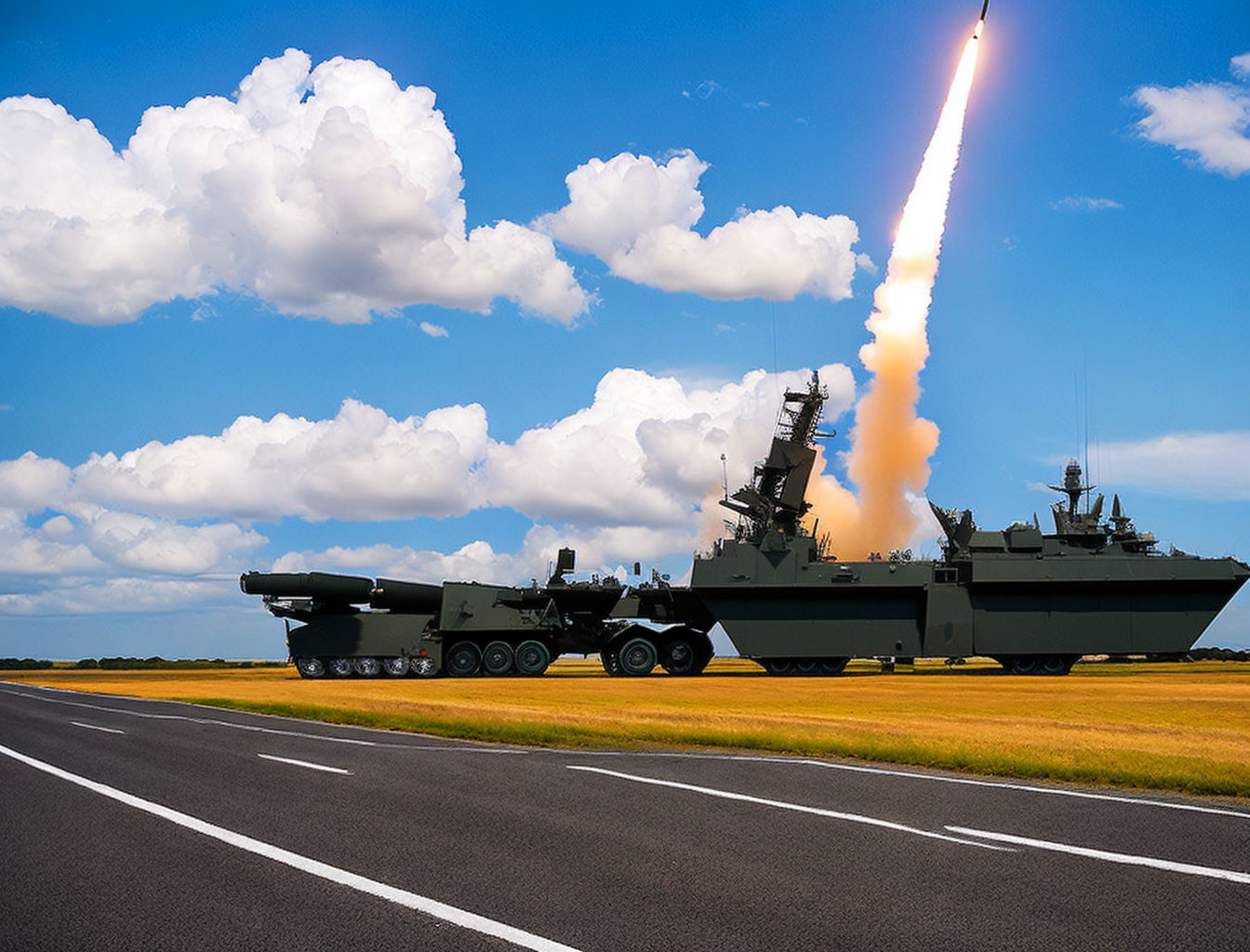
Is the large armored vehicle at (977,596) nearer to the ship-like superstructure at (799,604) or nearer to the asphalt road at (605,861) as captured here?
the ship-like superstructure at (799,604)

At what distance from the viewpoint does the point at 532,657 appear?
4762 cm

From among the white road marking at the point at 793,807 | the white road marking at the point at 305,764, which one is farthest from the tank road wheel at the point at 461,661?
the white road marking at the point at 793,807

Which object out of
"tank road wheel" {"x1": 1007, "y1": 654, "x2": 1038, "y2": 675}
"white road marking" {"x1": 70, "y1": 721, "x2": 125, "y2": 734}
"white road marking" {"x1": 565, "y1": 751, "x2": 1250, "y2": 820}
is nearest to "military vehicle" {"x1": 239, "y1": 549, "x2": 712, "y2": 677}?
"tank road wheel" {"x1": 1007, "y1": 654, "x2": 1038, "y2": 675}

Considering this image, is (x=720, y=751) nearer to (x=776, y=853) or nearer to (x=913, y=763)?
(x=913, y=763)

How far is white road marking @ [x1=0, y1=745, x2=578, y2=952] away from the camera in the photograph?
5.72 m

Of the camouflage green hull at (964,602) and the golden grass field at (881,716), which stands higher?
the camouflage green hull at (964,602)

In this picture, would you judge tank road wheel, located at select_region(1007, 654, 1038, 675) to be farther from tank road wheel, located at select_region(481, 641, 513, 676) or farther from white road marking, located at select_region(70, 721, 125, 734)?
white road marking, located at select_region(70, 721, 125, 734)

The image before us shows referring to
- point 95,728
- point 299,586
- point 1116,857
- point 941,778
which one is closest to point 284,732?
point 95,728

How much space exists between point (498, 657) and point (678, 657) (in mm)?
8040

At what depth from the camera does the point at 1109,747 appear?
1609 centimetres

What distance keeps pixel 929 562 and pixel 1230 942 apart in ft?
128

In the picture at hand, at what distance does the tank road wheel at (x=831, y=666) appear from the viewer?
146 feet

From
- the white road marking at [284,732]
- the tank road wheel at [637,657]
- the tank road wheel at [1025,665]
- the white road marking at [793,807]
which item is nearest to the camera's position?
the white road marking at [793,807]

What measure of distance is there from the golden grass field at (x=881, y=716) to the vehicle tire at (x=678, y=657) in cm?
607
